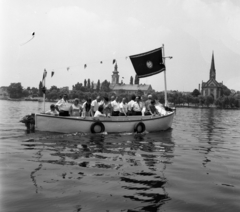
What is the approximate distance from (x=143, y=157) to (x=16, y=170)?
4413mm

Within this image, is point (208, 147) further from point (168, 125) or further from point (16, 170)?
point (16, 170)

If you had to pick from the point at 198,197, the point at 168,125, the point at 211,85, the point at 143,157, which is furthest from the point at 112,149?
the point at 211,85

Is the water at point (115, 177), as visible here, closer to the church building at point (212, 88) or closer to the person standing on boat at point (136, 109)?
the person standing on boat at point (136, 109)

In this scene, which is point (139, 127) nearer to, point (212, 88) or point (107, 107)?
point (107, 107)

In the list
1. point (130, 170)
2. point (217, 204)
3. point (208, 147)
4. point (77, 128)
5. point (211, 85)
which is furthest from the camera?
point (211, 85)

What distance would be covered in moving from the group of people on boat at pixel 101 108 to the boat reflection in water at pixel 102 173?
10.1 ft

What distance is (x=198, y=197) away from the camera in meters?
6.41

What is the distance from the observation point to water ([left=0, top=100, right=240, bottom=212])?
5.87 metres

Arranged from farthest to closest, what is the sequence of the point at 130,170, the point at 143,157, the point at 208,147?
the point at 208,147
the point at 143,157
the point at 130,170

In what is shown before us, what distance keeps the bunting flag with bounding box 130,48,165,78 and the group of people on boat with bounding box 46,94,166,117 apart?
2010mm

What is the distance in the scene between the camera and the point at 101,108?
54.0ft

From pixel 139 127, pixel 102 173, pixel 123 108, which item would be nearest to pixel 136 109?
pixel 123 108

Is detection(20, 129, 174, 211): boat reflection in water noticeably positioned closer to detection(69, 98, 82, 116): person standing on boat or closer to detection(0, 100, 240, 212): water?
detection(0, 100, 240, 212): water

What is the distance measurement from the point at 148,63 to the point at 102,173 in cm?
1277
